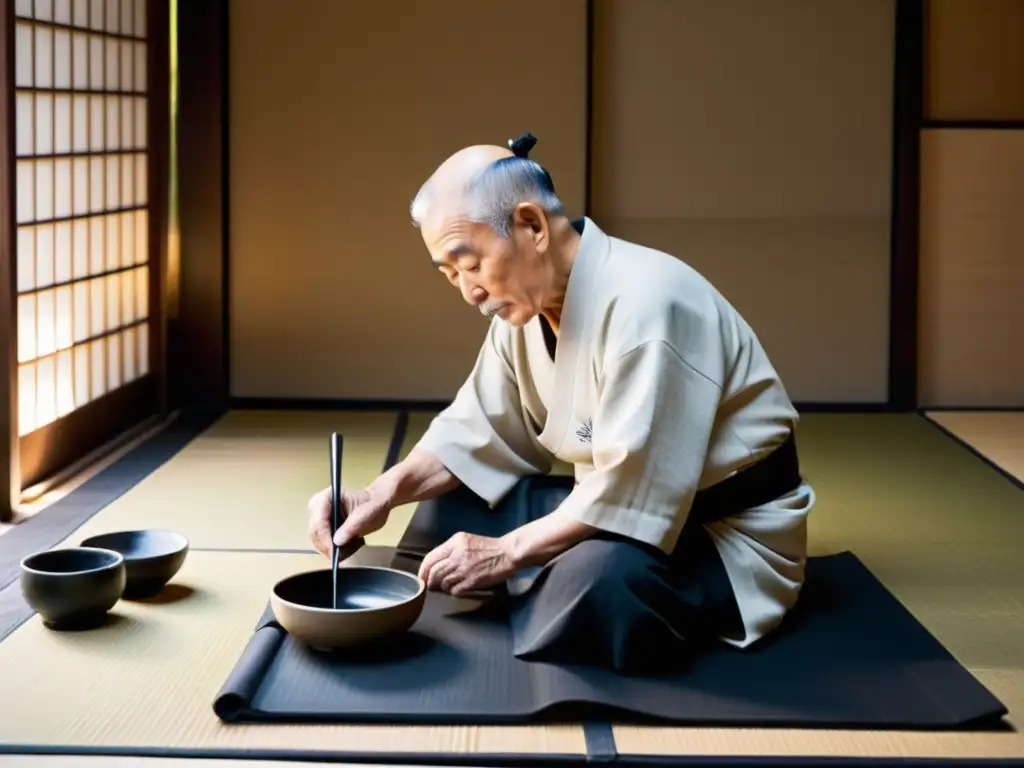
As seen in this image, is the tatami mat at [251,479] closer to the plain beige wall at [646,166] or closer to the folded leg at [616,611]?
the plain beige wall at [646,166]

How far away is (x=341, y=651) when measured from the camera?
2.85m

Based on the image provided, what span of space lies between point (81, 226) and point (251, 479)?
1131 millimetres

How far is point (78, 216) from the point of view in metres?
5.10

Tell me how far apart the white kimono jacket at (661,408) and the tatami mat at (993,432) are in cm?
205

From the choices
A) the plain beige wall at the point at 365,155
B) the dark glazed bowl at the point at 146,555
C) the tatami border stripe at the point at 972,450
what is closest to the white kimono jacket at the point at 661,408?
the dark glazed bowl at the point at 146,555

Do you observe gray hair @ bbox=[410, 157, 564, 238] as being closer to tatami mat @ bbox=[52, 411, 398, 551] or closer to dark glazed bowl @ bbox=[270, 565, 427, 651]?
dark glazed bowl @ bbox=[270, 565, 427, 651]

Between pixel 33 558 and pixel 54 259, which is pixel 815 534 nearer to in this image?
pixel 33 558

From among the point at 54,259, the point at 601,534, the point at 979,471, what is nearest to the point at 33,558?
the point at 601,534

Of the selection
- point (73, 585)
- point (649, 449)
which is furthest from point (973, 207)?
point (73, 585)

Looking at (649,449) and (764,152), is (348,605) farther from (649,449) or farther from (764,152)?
(764,152)

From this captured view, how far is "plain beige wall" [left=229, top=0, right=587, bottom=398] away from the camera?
6.02 m

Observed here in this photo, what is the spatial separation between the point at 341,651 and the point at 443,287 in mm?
3426

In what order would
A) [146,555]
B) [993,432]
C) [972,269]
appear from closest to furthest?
[146,555] → [993,432] → [972,269]

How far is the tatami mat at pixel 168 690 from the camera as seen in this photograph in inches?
97.9
